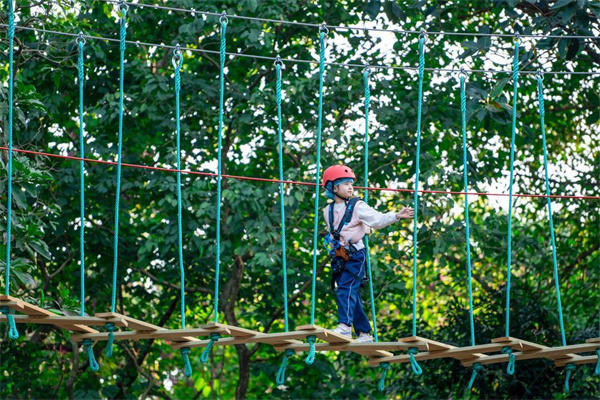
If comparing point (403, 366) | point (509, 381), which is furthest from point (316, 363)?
point (509, 381)

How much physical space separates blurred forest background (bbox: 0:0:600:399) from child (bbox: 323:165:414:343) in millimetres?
2129

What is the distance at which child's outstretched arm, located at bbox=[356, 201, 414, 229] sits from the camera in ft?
17.0

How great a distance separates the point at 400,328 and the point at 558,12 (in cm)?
302

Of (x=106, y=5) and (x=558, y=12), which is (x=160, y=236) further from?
(x=558, y=12)

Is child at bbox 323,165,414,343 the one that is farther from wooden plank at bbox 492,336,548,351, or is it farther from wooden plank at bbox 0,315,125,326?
wooden plank at bbox 0,315,125,326

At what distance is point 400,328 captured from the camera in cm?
884

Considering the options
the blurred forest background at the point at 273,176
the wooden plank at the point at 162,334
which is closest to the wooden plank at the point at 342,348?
the wooden plank at the point at 162,334

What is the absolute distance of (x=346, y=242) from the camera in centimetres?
539

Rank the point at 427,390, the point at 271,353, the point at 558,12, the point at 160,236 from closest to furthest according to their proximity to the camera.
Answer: the point at 558,12, the point at 160,236, the point at 427,390, the point at 271,353

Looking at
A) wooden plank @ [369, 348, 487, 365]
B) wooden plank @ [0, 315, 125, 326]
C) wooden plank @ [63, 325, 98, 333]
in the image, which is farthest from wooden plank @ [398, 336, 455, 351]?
wooden plank @ [63, 325, 98, 333]

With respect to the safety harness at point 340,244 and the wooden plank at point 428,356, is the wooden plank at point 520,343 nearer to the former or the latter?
the wooden plank at point 428,356

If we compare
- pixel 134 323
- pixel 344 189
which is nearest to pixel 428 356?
pixel 344 189

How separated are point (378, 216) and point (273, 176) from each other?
11.8 feet

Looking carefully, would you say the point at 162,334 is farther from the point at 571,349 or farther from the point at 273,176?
the point at 273,176
